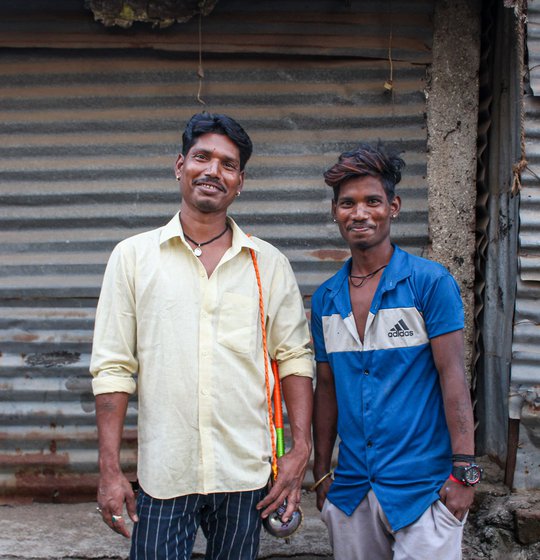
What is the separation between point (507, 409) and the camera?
3.71 metres

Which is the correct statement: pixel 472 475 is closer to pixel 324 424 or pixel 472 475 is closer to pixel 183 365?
pixel 324 424

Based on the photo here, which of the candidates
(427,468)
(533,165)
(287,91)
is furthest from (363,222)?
(287,91)

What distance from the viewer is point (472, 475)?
2561 millimetres

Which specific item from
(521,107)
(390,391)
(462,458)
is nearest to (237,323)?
(390,391)

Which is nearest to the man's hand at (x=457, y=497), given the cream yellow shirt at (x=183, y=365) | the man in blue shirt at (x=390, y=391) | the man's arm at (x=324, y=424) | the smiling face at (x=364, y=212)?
the man in blue shirt at (x=390, y=391)

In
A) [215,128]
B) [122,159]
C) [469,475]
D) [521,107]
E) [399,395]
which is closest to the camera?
[469,475]

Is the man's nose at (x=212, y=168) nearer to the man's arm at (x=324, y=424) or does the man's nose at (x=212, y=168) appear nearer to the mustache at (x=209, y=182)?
the mustache at (x=209, y=182)

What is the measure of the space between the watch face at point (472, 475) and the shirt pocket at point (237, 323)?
2.91ft

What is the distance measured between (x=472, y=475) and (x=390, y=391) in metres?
0.41

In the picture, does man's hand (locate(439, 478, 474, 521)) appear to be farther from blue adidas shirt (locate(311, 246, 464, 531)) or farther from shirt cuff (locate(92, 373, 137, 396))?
shirt cuff (locate(92, 373, 137, 396))

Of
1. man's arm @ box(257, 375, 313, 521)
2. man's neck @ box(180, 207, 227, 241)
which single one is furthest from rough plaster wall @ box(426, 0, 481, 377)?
man's neck @ box(180, 207, 227, 241)

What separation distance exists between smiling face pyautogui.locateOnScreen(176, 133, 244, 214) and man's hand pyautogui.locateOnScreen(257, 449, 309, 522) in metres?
0.99

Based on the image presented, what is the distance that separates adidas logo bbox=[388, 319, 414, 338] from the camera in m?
2.69

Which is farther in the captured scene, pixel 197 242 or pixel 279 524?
pixel 197 242
